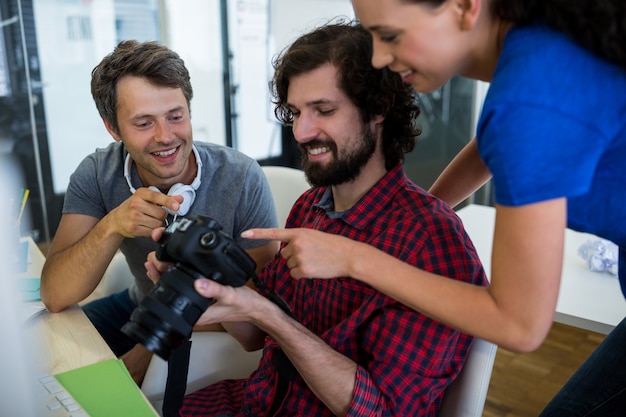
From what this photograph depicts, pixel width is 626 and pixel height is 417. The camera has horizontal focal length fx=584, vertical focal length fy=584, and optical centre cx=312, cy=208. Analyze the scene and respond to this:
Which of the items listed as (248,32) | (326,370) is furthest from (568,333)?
(248,32)

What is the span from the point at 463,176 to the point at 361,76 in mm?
342

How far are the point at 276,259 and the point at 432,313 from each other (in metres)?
0.57

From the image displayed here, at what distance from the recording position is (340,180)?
1.25 meters

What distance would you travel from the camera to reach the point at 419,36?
0.82 metres

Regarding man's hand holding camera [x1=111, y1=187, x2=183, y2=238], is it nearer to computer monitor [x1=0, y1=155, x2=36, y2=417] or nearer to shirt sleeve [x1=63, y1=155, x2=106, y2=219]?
shirt sleeve [x1=63, y1=155, x2=106, y2=219]

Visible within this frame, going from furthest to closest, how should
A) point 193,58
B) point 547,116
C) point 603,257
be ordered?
1. point 193,58
2. point 603,257
3. point 547,116

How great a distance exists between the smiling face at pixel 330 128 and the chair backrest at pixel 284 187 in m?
0.69

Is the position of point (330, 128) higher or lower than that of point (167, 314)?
higher

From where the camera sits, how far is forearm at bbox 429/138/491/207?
132 cm

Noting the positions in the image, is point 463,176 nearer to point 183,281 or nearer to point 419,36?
point 419,36

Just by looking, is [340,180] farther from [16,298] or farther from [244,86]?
[244,86]

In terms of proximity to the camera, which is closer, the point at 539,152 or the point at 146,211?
the point at 539,152

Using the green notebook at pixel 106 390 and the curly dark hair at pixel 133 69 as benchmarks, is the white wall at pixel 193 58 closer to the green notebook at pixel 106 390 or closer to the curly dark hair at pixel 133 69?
the curly dark hair at pixel 133 69

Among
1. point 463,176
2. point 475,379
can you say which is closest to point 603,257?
point 463,176
